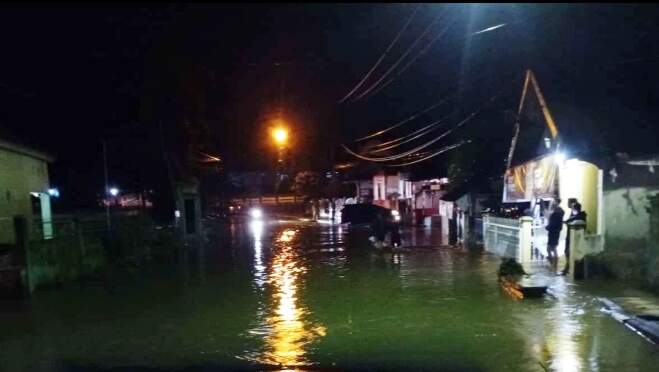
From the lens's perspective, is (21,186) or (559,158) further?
(21,186)

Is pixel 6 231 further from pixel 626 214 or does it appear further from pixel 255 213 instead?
pixel 255 213

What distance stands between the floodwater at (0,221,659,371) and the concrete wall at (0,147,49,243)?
176 inches

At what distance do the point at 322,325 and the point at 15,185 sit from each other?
1320cm

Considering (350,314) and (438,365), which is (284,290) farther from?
(438,365)

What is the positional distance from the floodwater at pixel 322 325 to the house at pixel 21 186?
4395 mm

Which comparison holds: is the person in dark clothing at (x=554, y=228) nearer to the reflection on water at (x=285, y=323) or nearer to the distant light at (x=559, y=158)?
the distant light at (x=559, y=158)

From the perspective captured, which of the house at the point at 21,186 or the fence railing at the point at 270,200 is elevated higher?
the house at the point at 21,186

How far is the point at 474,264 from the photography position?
53.7 feet

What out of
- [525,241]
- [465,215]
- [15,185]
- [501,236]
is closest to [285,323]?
[525,241]

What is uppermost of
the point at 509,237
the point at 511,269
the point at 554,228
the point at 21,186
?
the point at 21,186

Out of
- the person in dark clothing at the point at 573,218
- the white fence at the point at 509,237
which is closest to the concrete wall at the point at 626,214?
the person in dark clothing at the point at 573,218

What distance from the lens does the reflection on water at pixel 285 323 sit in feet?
25.9

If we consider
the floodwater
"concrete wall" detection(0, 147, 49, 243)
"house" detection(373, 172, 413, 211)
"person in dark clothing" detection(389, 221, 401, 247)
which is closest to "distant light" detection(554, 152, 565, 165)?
the floodwater

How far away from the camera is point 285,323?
9805 millimetres
